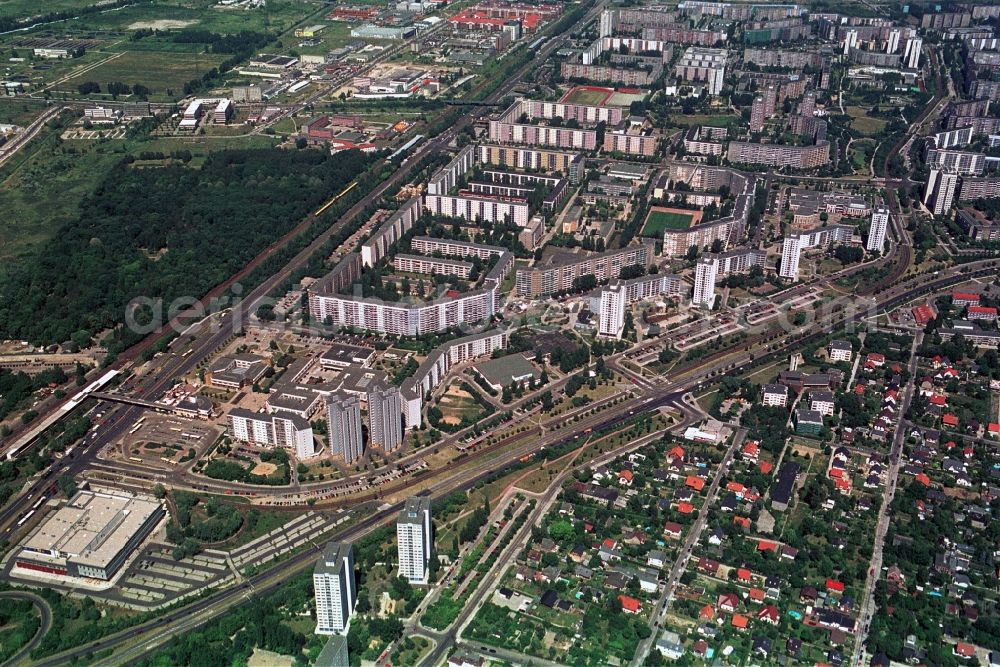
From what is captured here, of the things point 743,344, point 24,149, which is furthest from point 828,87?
point 24,149

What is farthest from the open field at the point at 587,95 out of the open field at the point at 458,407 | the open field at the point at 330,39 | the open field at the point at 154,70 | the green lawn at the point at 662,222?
the open field at the point at 458,407

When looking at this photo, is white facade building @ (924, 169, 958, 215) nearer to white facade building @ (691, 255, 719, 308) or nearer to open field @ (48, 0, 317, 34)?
white facade building @ (691, 255, 719, 308)

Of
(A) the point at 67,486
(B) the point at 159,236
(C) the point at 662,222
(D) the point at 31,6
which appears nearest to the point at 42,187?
(B) the point at 159,236

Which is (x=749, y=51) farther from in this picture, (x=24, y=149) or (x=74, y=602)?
(x=74, y=602)

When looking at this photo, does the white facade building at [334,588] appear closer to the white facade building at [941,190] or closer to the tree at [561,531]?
the tree at [561,531]

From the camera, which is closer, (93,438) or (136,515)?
(136,515)

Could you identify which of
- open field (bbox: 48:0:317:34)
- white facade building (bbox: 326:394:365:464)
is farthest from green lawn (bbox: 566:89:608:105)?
white facade building (bbox: 326:394:365:464)
